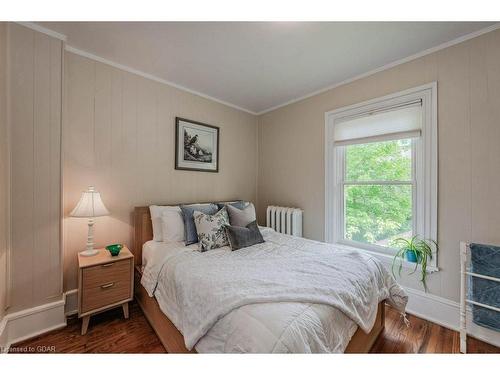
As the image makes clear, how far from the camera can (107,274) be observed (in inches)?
68.7

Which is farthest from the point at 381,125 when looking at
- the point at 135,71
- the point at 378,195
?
the point at 135,71

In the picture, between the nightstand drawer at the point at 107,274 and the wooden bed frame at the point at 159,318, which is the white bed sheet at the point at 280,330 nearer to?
the wooden bed frame at the point at 159,318

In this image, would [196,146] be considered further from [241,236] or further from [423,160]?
[423,160]

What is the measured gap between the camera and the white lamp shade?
1.76m

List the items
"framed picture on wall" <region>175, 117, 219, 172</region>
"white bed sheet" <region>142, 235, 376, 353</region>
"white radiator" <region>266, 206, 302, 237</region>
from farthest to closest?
"white radiator" <region>266, 206, 302, 237</region>, "framed picture on wall" <region>175, 117, 219, 172</region>, "white bed sheet" <region>142, 235, 376, 353</region>

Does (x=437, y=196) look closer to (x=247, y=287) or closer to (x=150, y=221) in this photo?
(x=247, y=287)

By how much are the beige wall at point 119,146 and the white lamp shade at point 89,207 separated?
0.28 metres

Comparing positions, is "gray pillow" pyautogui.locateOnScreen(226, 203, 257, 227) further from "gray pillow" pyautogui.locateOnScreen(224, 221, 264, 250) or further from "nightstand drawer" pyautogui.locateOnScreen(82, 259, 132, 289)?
"nightstand drawer" pyautogui.locateOnScreen(82, 259, 132, 289)

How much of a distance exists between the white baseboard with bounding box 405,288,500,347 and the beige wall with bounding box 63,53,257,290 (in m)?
2.56

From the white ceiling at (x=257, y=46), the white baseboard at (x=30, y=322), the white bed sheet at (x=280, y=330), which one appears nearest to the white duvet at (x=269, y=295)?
the white bed sheet at (x=280, y=330)

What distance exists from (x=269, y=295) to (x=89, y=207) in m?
1.66

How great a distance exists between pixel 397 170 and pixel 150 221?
2692mm

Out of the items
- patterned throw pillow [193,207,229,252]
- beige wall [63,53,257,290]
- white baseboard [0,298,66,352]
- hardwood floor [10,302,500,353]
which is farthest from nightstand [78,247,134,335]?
patterned throw pillow [193,207,229,252]

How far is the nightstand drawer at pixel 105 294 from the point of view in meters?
1.65
